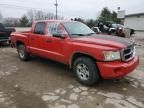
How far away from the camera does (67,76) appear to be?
5695 millimetres

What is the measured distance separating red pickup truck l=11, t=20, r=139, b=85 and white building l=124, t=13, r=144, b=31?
29029mm

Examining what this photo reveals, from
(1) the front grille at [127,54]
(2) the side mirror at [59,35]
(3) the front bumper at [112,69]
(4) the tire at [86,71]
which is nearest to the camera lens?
(3) the front bumper at [112,69]

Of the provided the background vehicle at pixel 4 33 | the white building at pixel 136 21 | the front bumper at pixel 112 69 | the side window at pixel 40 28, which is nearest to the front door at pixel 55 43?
the side window at pixel 40 28

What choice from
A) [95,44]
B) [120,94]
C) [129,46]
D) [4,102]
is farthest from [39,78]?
[129,46]

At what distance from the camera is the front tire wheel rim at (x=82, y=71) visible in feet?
15.9

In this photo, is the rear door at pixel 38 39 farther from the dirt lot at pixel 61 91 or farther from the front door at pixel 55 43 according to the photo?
the dirt lot at pixel 61 91

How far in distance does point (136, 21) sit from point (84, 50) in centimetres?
3141

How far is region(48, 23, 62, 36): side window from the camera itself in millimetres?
5637

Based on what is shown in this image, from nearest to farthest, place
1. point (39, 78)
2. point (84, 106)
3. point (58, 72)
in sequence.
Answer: point (84, 106)
point (39, 78)
point (58, 72)

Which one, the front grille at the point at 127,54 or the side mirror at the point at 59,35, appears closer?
the front grille at the point at 127,54

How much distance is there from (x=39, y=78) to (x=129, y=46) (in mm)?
2819

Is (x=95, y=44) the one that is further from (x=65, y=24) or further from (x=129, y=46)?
(x=65, y=24)

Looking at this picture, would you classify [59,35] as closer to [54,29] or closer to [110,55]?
[54,29]

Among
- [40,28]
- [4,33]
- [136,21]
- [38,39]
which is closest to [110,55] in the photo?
[38,39]
